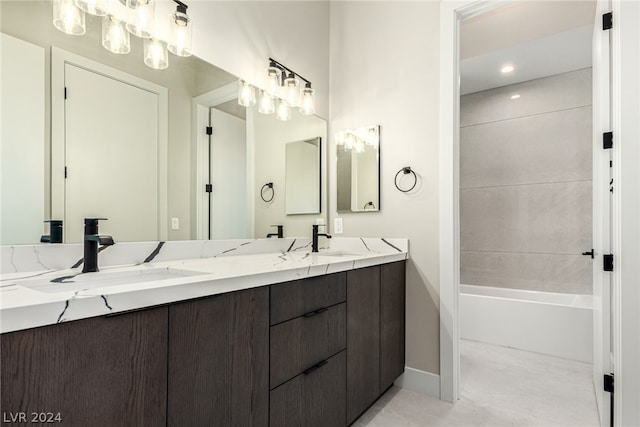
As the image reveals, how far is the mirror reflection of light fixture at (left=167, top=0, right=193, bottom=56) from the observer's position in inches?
56.9

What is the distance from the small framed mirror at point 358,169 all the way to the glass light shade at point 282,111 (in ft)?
1.46

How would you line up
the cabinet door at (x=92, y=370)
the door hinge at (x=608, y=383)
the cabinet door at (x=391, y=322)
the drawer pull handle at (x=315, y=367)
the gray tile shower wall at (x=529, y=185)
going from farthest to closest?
the gray tile shower wall at (x=529, y=185)
the cabinet door at (x=391, y=322)
the door hinge at (x=608, y=383)
the drawer pull handle at (x=315, y=367)
the cabinet door at (x=92, y=370)

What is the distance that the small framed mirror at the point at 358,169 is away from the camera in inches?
89.0

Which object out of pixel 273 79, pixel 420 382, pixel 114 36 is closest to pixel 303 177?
pixel 273 79

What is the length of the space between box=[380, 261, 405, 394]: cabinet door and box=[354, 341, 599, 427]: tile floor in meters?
0.16

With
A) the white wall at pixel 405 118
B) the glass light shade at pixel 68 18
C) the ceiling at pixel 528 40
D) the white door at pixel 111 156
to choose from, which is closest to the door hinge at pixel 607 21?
the white wall at pixel 405 118

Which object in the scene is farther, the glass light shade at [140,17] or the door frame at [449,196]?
the door frame at [449,196]

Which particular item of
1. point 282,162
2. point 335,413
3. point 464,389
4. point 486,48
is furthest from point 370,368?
point 486,48

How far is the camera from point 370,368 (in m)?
1.69

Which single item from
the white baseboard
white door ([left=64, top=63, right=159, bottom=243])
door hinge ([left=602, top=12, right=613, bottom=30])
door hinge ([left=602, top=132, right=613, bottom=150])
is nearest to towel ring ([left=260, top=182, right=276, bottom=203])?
white door ([left=64, top=63, right=159, bottom=243])

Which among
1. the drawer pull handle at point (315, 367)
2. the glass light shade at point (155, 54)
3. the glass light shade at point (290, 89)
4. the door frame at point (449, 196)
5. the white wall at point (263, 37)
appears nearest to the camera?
the drawer pull handle at point (315, 367)

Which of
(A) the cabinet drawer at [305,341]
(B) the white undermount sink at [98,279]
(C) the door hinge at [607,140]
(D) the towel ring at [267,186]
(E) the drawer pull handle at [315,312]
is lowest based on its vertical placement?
(A) the cabinet drawer at [305,341]

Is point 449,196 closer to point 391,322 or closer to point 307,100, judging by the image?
point 391,322

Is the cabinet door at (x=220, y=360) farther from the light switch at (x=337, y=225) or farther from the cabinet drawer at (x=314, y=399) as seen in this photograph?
the light switch at (x=337, y=225)
